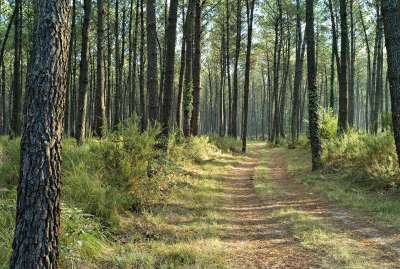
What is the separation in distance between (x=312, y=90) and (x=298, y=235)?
31.6 feet

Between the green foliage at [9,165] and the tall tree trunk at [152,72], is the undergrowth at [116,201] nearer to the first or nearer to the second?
the green foliage at [9,165]

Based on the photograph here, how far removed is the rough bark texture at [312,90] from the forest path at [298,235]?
4340mm

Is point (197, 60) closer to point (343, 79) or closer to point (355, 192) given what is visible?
point (343, 79)

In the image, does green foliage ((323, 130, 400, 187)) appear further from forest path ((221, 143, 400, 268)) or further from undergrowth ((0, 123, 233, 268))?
undergrowth ((0, 123, 233, 268))

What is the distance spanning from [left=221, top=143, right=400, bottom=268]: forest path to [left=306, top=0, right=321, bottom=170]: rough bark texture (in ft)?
14.2

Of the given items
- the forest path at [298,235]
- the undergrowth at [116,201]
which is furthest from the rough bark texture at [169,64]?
the forest path at [298,235]

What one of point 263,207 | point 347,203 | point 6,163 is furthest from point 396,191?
point 6,163

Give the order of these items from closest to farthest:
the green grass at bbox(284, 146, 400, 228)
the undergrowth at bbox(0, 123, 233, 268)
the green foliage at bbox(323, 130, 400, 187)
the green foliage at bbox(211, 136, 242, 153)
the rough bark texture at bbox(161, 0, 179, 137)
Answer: the undergrowth at bbox(0, 123, 233, 268) < the green grass at bbox(284, 146, 400, 228) < the green foliage at bbox(323, 130, 400, 187) < the rough bark texture at bbox(161, 0, 179, 137) < the green foliage at bbox(211, 136, 242, 153)

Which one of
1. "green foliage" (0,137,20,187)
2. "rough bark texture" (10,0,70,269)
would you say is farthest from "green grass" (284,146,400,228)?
"green foliage" (0,137,20,187)

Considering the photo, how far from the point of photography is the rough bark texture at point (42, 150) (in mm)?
3875

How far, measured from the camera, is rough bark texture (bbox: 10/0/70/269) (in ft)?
12.7

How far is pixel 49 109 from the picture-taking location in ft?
13.0

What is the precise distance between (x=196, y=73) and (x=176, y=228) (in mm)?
12741

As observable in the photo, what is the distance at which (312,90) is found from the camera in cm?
1572
